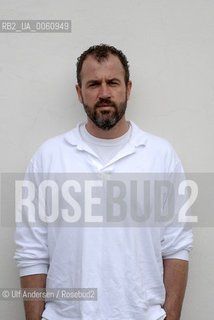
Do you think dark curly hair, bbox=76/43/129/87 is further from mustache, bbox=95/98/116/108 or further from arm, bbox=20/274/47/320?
arm, bbox=20/274/47/320

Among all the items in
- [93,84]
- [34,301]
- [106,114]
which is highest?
[93,84]

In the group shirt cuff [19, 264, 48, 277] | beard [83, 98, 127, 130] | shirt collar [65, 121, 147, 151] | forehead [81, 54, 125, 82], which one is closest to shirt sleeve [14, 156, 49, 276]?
shirt cuff [19, 264, 48, 277]

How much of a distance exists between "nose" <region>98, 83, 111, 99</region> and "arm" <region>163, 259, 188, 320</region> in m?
0.69

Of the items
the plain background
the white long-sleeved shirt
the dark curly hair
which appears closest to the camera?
the white long-sleeved shirt

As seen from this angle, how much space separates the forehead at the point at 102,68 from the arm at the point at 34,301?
0.79 metres

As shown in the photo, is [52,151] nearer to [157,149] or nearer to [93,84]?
[93,84]

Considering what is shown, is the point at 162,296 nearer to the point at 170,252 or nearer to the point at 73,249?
the point at 170,252

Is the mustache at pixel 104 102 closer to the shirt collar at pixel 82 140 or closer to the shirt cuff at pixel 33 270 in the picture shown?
the shirt collar at pixel 82 140

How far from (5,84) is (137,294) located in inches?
40.9

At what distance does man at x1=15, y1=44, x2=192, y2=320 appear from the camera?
4.99ft

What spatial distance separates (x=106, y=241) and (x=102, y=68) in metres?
0.65

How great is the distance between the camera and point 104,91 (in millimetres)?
1581

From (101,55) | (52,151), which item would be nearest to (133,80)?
(101,55)

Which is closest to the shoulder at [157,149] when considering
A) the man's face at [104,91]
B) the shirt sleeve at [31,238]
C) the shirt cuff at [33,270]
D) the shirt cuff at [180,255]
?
the man's face at [104,91]
